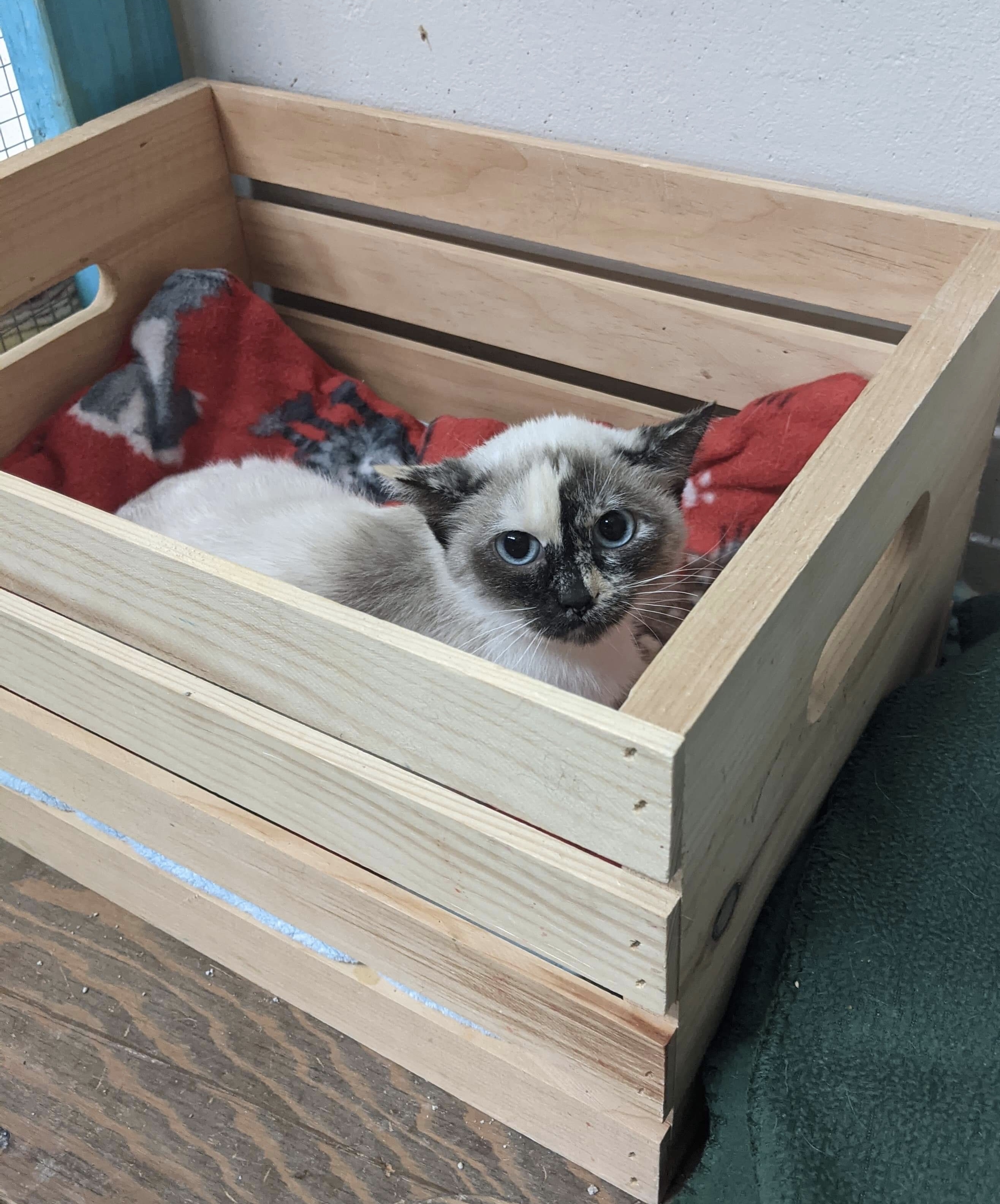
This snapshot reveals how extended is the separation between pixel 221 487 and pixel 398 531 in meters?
0.29

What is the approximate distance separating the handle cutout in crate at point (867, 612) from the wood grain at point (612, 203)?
0.29 m

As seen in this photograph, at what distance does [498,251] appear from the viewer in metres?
1.48

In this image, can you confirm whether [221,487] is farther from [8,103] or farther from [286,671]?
[8,103]

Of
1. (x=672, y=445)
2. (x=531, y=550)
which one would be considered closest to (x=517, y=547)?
(x=531, y=550)

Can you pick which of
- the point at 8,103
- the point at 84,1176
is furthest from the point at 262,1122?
the point at 8,103

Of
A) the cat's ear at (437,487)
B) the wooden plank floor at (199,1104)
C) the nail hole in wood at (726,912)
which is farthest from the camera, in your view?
the wooden plank floor at (199,1104)

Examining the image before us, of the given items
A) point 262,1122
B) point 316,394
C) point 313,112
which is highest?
point 313,112

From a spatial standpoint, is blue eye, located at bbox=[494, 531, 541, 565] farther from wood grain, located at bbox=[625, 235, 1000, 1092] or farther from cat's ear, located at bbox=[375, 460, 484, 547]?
wood grain, located at bbox=[625, 235, 1000, 1092]

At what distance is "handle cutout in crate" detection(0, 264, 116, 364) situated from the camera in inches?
→ 58.5

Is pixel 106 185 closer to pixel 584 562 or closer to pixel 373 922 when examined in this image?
pixel 584 562

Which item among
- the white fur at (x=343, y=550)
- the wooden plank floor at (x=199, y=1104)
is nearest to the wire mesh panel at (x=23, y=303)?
the white fur at (x=343, y=550)

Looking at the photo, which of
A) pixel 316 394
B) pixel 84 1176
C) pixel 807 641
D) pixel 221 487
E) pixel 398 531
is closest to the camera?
pixel 807 641

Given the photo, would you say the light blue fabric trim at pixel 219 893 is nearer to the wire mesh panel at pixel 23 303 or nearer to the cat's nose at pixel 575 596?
the cat's nose at pixel 575 596

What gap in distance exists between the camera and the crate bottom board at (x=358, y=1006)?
0.96 metres
